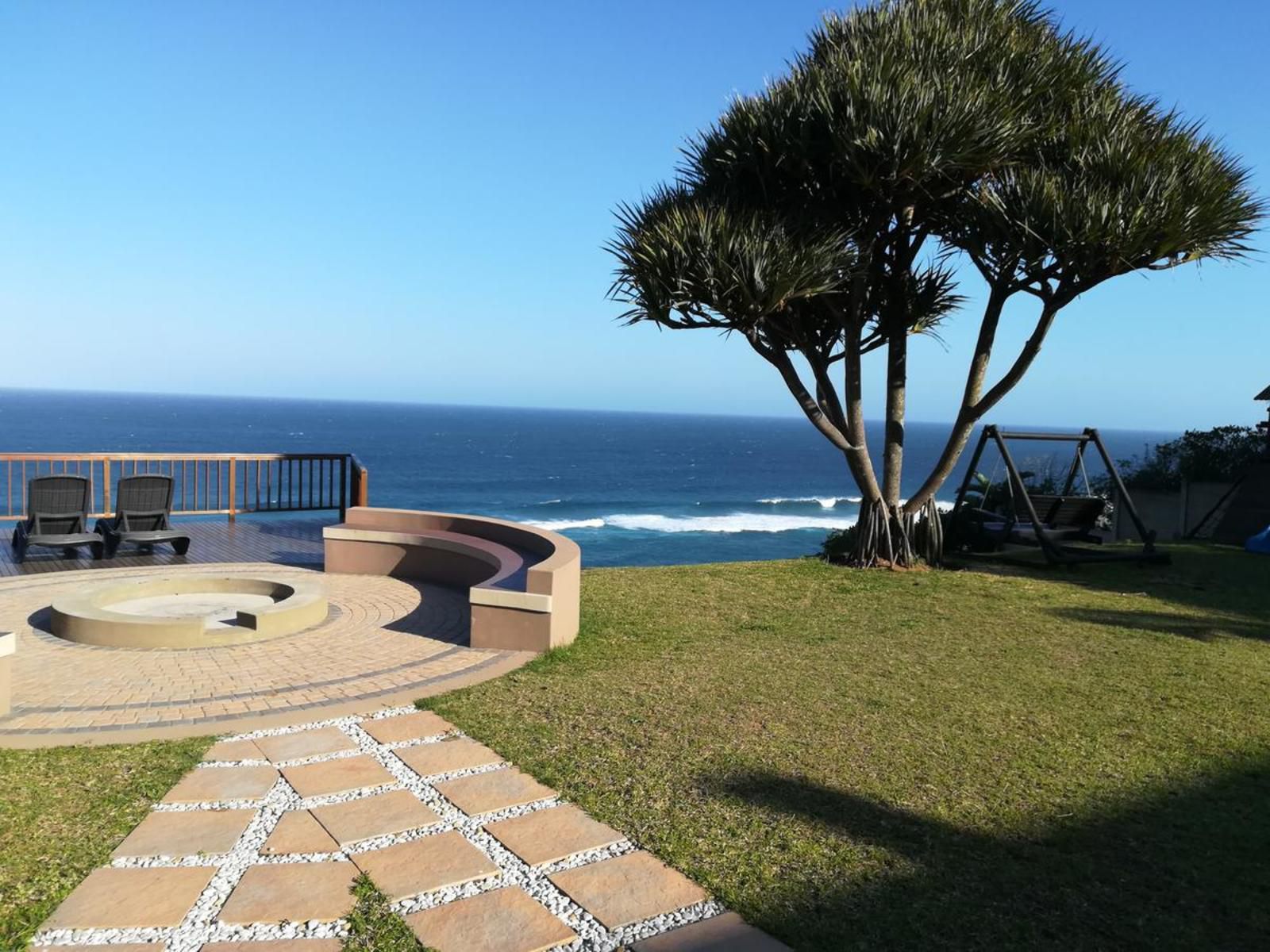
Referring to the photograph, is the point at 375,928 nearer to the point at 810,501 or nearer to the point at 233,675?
the point at 233,675

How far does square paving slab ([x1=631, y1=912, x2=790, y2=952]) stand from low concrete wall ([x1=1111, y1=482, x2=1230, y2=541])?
15.2 meters

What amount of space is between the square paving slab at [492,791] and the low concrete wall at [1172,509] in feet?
48.4

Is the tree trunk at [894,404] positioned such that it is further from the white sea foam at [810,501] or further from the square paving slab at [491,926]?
the white sea foam at [810,501]

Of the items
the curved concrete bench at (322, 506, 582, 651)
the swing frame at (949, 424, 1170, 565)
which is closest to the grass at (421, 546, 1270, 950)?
the curved concrete bench at (322, 506, 582, 651)

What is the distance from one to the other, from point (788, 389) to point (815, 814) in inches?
302

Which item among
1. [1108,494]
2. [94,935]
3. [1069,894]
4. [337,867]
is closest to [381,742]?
[337,867]

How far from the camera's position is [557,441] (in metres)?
111

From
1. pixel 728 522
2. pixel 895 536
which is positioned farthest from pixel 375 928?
pixel 728 522

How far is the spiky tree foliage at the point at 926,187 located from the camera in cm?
905

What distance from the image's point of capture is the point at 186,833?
3549 mm

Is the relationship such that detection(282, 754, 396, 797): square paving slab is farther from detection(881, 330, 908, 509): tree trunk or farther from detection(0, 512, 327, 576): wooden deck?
detection(881, 330, 908, 509): tree trunk

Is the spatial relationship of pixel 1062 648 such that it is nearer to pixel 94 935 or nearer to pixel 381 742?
pixel 381 742

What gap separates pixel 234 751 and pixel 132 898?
1439 millimetres

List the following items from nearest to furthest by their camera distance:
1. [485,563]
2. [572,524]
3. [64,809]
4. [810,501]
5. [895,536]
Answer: [64,809] → [485,563] → [895,536] → [572,524] → [810,501]
